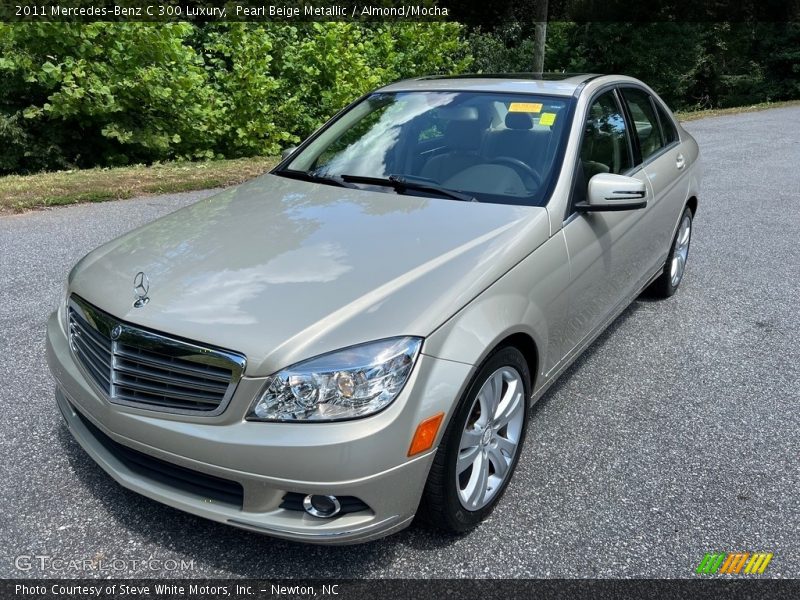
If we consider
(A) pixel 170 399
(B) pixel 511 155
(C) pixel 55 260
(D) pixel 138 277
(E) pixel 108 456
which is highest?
(B) pixel 511 155

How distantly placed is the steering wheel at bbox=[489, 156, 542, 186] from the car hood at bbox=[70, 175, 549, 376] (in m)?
0.29

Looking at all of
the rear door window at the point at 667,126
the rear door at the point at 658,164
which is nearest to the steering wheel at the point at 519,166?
the rear door at the point at 658,164

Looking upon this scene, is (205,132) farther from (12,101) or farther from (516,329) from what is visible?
(516,329)

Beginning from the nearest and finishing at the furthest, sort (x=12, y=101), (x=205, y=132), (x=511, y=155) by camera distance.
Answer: (x=511, y=155) → (x=12, y=101) → (x=205, y=132)

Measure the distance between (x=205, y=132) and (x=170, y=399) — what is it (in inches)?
420

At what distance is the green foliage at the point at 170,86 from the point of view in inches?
406

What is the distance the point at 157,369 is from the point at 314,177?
1680 millimetres

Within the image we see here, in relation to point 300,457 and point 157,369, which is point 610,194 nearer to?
point 300,457

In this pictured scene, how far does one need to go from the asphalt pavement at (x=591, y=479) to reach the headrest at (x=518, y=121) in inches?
57.3

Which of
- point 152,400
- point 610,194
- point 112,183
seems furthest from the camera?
point 112,183

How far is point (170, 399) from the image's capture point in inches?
90.2

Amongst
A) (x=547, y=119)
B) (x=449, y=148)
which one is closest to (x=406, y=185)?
(x=449, y=148)

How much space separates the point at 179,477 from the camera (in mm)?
2336

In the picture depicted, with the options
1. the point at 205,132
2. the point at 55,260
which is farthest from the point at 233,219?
the point at 205,132
